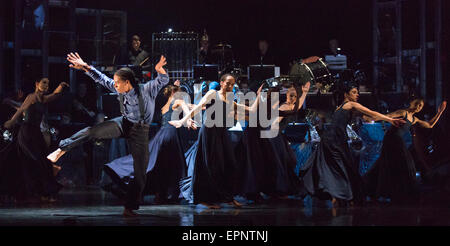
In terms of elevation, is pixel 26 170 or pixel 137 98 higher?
pixel 137 98

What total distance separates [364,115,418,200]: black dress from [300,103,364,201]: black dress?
0.60 meters

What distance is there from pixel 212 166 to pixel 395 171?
8.51ft

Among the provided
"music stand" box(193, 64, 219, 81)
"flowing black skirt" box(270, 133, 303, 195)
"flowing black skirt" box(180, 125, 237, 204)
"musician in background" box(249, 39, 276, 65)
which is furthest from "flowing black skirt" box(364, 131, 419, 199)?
"musician in background" box(249, 39, 276, 65)

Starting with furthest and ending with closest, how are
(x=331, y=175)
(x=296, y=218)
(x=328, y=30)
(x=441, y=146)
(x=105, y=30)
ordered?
1. (x=328, y=30)
2. (x=105, y=30)
3. (x=441, y=146)
4. (x=331, y=175)
5. (x=296, y=218)

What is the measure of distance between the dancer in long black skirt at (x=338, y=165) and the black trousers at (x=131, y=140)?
2.53 m

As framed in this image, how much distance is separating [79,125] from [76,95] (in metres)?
0.89

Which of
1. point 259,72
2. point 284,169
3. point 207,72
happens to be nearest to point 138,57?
point 207,72

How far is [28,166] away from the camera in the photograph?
8812 mm

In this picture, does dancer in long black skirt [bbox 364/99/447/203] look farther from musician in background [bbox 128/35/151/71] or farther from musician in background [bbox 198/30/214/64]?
musician in background [bbox 128/35/151/71]

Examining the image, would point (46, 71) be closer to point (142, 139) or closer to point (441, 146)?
point (142, 139)

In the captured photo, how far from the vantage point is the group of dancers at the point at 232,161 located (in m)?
7.69

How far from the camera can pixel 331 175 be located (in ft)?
26.5

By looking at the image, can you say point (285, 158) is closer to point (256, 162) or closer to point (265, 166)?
point (265, 166)
